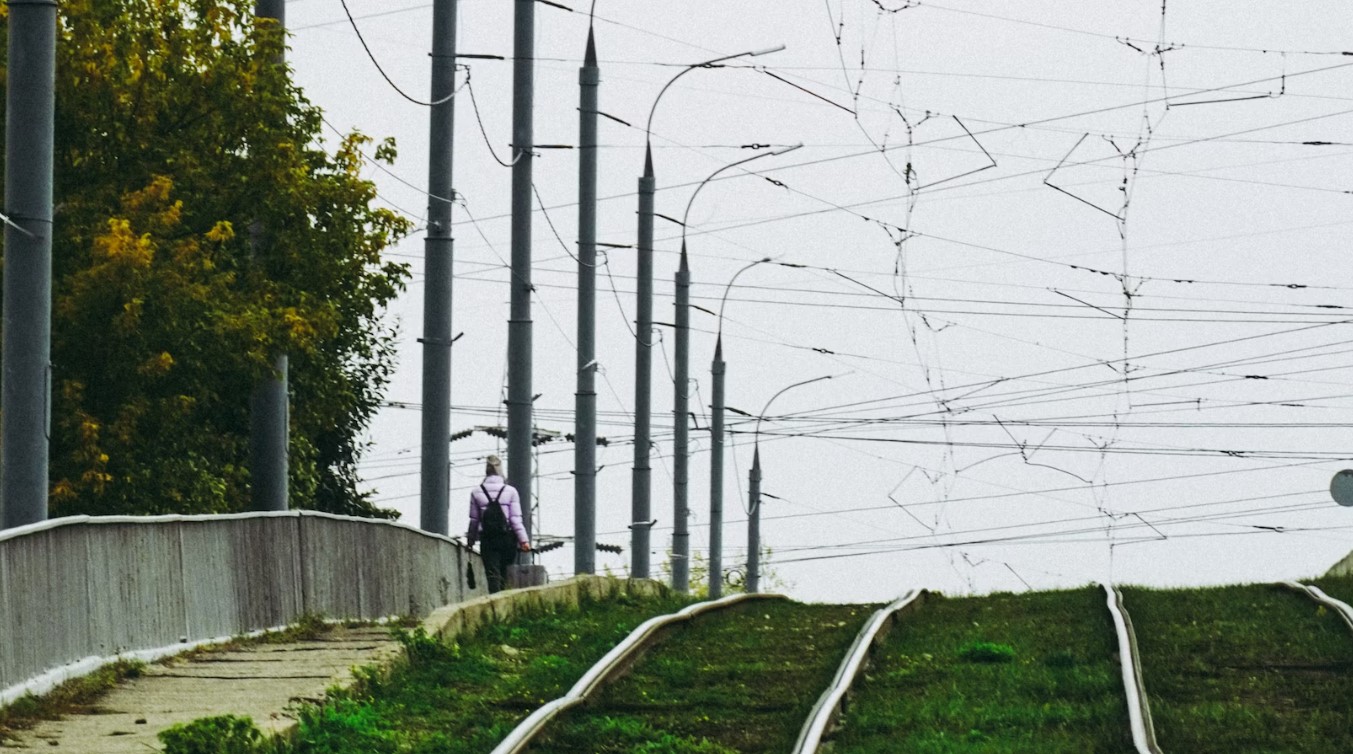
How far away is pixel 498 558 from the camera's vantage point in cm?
2548

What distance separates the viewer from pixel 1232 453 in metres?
55.2

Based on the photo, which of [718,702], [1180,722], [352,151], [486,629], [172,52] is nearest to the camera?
[1180,722]

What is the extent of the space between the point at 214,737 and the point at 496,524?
1367 centimetres

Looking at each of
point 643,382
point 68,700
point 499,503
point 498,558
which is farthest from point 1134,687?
point 643,382

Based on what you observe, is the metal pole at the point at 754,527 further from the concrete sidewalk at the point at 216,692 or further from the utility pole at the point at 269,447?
the concrete sidewalk at the point at 216,692

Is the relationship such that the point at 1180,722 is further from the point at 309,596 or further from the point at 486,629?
the point at 309,596

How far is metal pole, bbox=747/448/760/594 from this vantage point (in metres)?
51.2

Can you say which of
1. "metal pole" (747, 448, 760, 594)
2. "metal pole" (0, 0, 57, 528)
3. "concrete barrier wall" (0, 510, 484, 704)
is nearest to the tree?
"concrete barrier wall" (0, 510, 484, 704)

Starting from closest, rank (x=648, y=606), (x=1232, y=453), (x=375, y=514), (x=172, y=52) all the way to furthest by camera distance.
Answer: (x=648, y=606), (x=172, y=52), (x=375, y=514), (x=1232, y=453)

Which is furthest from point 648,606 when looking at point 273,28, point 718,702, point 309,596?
point 718,702

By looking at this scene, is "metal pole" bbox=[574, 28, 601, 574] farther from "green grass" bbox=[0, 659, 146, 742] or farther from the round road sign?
"green grass" bbox=[0, 659, 146, 742]

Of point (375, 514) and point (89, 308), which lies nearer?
point (89, 308)

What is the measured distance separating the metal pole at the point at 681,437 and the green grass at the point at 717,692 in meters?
21.4

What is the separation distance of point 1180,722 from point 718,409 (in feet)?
116
